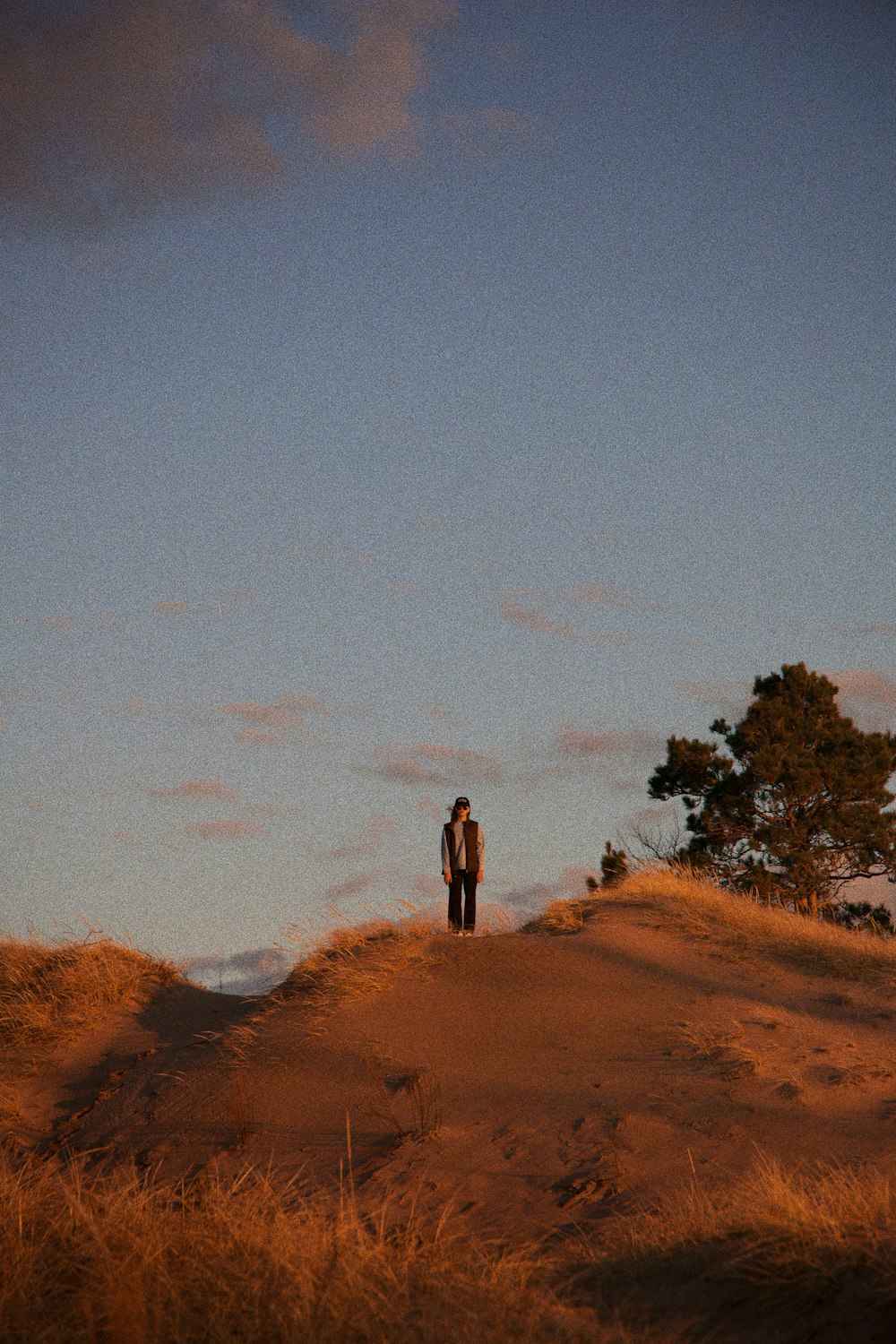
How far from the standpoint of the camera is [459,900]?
15766mm

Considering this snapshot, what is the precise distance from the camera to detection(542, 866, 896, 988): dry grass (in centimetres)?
1471

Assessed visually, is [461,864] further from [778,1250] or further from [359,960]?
[778,1250]

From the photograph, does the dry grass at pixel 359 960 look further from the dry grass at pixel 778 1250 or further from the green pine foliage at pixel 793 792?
the green pine foliage at pixel 793 792

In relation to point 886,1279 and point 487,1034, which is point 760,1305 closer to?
point 886,1279

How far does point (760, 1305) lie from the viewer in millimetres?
5660

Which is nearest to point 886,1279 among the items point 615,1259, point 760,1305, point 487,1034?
point 760,1305

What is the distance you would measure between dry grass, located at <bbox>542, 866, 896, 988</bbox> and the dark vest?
131cm

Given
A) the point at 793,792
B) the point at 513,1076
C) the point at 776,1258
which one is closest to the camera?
the point at 776,1258

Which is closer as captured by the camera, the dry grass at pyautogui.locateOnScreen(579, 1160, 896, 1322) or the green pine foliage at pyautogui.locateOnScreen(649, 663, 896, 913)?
the dry grass at pyautogui.locateOnScreen(579, 1160, 896, 1322)

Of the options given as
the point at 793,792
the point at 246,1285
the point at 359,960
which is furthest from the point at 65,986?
the point at 793,792

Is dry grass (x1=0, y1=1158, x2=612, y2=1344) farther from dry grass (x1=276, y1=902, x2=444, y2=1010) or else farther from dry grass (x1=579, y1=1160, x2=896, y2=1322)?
dry grass (x1=276, y1=902, x2=444, y2=1010)

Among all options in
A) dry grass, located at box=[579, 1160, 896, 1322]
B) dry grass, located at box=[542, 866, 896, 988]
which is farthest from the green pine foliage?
dry grass, located at box=[579, 1160, 896, 1322]

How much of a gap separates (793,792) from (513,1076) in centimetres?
Result: 1864

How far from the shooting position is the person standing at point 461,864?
15.6 meters
